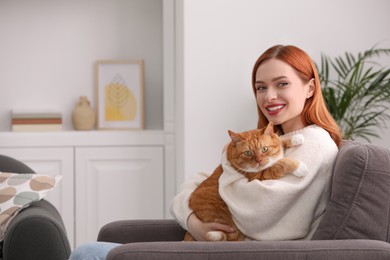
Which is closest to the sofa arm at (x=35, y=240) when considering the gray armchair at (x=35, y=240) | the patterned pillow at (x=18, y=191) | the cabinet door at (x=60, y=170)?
the gray armchair at (x=35, y=240)

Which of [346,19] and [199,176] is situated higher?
[346,19]

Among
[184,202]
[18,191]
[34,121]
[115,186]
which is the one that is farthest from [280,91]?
[34,121]

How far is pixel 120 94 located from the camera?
4.57m

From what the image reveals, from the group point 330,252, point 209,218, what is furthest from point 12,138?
point 330,252

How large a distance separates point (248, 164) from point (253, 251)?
0.32m

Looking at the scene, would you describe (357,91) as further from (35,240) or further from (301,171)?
(35,240)

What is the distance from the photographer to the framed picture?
4.57m

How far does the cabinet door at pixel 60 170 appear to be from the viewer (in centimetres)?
437

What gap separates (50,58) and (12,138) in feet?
1.92

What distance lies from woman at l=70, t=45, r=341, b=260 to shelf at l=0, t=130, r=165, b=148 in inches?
77.5

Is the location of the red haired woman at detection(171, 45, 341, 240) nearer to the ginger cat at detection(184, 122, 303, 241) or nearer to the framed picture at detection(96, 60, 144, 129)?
the ginger cat at detection(184, 122, 303, 241)

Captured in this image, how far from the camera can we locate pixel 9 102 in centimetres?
458

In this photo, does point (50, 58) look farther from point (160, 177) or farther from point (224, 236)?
point (224, 236)

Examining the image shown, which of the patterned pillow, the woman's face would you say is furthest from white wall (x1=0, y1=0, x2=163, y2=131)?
the woman's face
